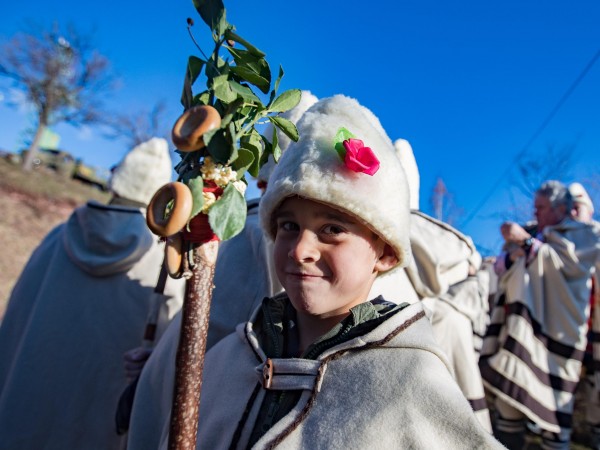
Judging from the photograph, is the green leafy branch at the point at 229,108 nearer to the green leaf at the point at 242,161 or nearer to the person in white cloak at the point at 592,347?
the green leaf at the point at 242,161

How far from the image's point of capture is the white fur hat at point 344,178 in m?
1.41

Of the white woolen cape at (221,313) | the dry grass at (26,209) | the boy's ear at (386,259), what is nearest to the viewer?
the boy's ear at (386,259)

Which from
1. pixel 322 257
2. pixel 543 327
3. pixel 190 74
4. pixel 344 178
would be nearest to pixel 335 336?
pixel 322 257

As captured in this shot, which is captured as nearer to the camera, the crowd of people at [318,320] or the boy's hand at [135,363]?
the crowd of people at [318,320]

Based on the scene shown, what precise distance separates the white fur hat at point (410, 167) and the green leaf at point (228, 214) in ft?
6.43

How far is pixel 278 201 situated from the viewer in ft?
5.05

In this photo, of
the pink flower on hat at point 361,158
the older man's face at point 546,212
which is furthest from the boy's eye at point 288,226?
the older man's face at point 546,212

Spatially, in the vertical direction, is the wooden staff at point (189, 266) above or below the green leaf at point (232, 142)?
below

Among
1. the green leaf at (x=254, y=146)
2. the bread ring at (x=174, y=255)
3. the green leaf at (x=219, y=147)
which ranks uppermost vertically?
the green leaf at (x=254, y=146)

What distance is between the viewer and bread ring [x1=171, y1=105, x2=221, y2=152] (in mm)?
1020

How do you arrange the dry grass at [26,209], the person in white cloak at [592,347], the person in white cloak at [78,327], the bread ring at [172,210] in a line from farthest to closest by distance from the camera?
the dry grass at [26,209] → the person in white cloak at [592,347] → the person in white cloak at [78,327] → the bread ring at [172,210]

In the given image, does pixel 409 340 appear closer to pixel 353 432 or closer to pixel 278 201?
pixel 353 432

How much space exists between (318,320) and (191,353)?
1.79 ft

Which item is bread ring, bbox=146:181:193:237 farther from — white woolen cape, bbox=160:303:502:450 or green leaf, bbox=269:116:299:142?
white woolen cape, bbox=160:303:502:450
